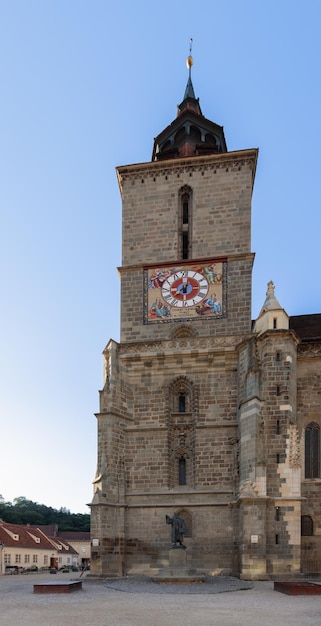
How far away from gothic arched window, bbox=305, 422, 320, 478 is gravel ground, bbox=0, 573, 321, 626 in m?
7.11

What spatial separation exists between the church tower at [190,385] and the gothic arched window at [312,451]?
262 centimetres

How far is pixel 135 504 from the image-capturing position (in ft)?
89.6

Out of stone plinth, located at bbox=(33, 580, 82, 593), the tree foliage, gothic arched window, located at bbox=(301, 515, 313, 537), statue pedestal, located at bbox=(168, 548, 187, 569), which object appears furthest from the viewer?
the tree foliage

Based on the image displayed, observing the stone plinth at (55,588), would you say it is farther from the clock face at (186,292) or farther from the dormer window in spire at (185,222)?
the dormer window in spire at (185,222)

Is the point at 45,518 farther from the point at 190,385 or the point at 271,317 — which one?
the point at 271,317

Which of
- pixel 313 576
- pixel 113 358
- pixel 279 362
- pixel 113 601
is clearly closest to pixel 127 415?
pixel 113 358

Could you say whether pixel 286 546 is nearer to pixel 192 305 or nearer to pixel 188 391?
pixel 188 391

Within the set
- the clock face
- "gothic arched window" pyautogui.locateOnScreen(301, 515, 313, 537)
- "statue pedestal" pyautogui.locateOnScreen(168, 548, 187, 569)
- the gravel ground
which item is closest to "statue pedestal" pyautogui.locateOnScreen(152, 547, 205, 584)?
"statue pedestal" pyautogui.locateOnScreen(168, 548, 187, 569)

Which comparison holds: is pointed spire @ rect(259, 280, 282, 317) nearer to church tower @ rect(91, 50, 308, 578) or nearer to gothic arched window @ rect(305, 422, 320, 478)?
church tower @ rect(91, 50, 308, 578)

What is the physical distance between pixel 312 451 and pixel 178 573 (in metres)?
8.53

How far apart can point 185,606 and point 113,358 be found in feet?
48.1

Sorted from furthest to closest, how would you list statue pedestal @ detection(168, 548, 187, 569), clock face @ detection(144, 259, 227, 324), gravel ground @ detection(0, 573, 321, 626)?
1. clock face @ detection(144, 259, 227, 324)
2. statue pedestal @ detection(168, 548, 187, 569)
3. gravel ground @ detection(0, 573, 321, 626)

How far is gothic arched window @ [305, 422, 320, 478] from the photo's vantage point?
2702 cm

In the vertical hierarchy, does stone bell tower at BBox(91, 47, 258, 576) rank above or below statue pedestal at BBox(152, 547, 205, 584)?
above
